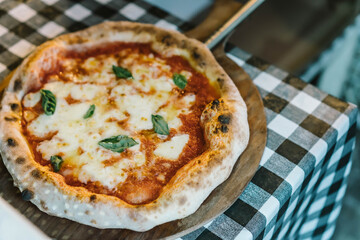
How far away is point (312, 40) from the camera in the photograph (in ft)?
13.3

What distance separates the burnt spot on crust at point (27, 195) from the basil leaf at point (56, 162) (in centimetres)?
13

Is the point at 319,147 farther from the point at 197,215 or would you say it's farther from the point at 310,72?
the point at 310,72

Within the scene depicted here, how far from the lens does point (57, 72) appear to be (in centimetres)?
192

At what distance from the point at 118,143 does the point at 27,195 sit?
1.21 feet

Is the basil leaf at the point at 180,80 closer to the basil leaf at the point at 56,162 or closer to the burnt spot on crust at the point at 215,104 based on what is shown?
the burnt spot on crust at the point at 215,104

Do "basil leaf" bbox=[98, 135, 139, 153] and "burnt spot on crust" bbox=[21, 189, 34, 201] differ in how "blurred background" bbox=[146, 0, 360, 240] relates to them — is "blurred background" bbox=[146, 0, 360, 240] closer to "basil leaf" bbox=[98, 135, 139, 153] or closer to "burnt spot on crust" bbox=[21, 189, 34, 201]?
"basil leaf" bbox=[98, 135, 139, 153]

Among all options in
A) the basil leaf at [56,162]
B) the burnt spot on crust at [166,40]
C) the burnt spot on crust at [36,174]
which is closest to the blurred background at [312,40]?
the burnt spot on crust at [166,40]

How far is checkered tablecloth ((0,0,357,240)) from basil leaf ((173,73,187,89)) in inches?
15.9

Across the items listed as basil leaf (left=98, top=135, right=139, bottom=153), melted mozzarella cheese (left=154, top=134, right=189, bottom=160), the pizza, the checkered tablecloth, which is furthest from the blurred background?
basil leaf (left=98, top=135, right=139, bottom=153)

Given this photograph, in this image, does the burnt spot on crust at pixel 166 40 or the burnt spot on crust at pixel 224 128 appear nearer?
the burnt spot on crust at pixel 224 128

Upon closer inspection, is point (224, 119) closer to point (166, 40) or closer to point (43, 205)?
point (166, 40)

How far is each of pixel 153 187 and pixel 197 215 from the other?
0.61ft

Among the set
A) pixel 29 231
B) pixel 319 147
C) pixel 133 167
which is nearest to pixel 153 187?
pixel 133 167

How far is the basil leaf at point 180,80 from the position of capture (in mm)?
1860
